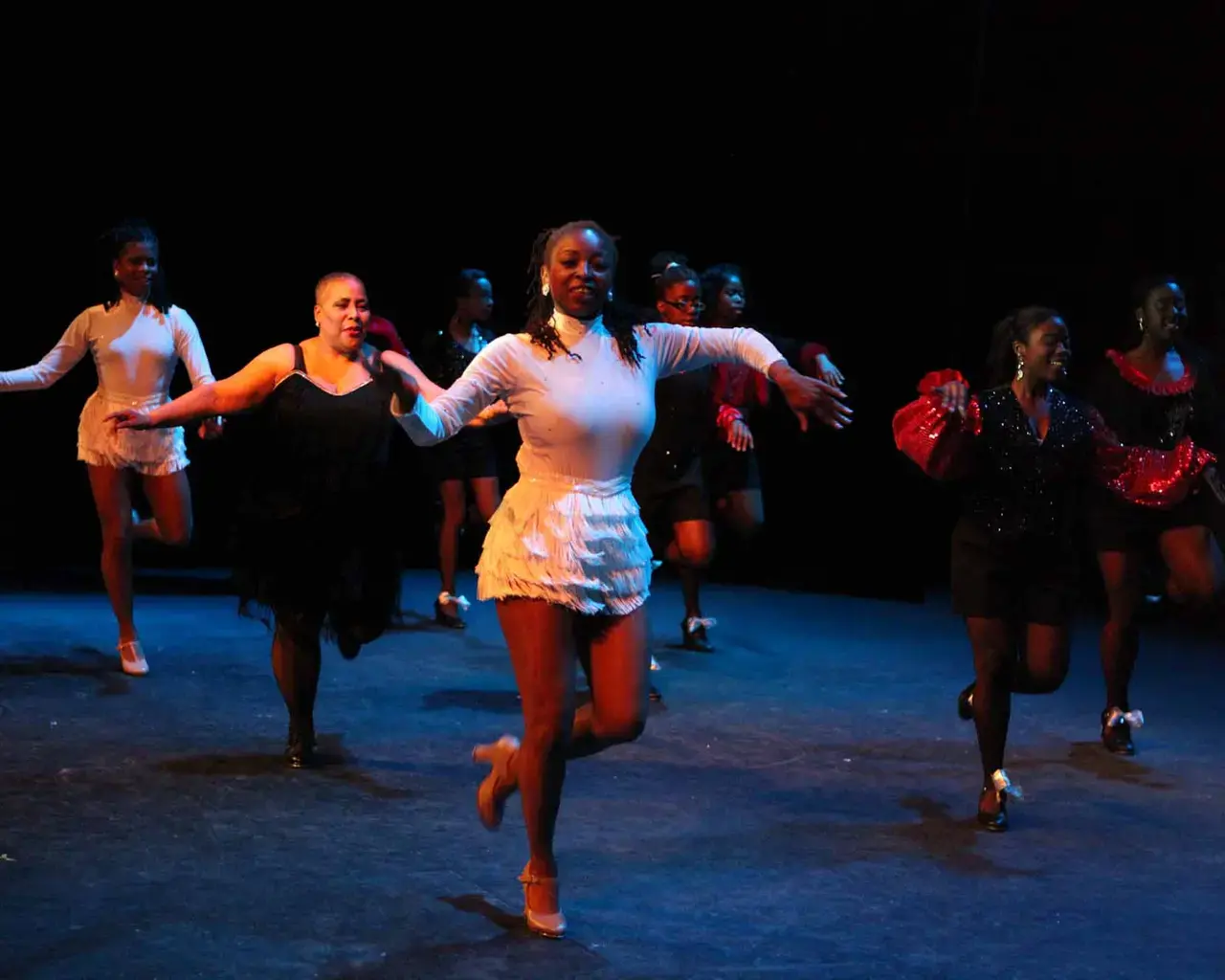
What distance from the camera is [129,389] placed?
686 centimetres

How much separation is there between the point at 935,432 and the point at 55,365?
13.4 feet

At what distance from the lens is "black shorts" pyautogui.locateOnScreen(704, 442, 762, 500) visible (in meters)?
7.69

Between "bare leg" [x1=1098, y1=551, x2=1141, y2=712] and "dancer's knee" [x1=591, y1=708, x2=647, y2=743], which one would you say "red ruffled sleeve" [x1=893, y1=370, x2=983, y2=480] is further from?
"bare leg" [x1=1098, y1=551, x2=1141, y2=712]

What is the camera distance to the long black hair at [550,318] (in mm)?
3848

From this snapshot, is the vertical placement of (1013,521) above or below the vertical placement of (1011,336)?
below

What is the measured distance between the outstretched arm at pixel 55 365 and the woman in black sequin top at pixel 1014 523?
3879mm

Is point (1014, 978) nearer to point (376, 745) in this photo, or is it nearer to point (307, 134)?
point (376, 745)

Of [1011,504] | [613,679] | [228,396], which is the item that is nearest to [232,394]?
[228,396]

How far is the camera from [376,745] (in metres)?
5.75

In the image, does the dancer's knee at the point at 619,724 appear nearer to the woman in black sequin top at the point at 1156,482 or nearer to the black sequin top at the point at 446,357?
the woman in black sequin top at the point at 1156,482

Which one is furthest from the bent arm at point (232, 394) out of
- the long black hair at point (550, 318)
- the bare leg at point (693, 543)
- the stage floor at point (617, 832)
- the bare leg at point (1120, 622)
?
the bare leg at point (1120, 622)

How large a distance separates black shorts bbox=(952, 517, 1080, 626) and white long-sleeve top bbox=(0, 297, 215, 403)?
3.58 m

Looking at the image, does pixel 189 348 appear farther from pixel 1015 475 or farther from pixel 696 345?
pixel 1015 475

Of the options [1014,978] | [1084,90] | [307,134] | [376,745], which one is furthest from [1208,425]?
[307,134]
